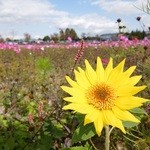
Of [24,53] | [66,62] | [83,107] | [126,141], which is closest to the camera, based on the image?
[83,107]

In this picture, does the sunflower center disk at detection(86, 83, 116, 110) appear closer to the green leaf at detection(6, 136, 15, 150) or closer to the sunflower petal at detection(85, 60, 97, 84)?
the sunflower petal at detection(85, 60, 97, 84)

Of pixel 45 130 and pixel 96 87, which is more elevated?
pixel 96 87

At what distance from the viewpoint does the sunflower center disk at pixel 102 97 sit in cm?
142

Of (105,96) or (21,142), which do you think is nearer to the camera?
(105,96)

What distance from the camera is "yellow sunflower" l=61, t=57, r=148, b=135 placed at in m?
1.35

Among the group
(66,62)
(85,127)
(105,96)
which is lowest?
(66,62)

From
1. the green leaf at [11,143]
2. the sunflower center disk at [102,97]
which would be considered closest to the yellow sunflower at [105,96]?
the sunflower center disk at [102,97]

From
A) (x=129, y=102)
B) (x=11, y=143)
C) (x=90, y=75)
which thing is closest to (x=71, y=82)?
(x=90, y=75)

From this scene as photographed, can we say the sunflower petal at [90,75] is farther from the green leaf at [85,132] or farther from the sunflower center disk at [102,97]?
Answer: the green leaf at [85,132]

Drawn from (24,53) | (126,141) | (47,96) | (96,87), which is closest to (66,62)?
(24,53)

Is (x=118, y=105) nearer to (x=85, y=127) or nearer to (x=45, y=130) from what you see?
(x=85, y=127)

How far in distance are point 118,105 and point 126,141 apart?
51.1 inches

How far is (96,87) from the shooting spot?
1494mm

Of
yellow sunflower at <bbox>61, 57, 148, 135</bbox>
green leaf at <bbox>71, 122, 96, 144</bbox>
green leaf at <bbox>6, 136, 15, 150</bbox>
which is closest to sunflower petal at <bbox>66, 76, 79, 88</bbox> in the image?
yellow sunflower at <bbox>61, 57, 148, 135</bbox>
